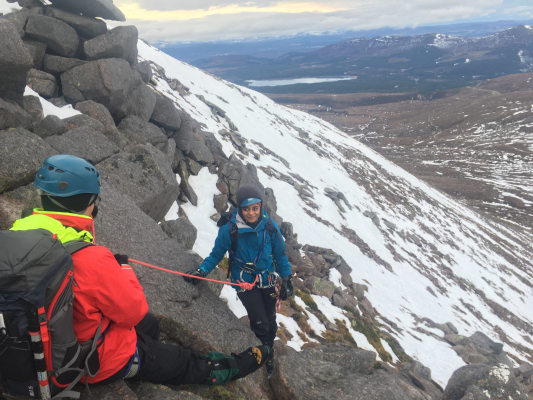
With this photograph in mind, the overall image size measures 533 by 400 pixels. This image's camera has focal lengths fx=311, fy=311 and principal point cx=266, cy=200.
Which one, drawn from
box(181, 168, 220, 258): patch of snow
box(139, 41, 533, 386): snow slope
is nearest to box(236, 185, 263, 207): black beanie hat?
box(139, 41, 533, 386): snow slope

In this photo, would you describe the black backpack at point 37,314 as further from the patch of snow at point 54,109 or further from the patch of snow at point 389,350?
the patch of snow at point 389,350

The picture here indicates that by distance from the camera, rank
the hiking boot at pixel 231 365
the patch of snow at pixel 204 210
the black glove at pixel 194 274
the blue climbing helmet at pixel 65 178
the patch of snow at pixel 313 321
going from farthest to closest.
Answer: the patch of snow at pixel 204 210
the patch of snow at pixel 313 321
the black glove at pixel 194 274
the hiking boot at pixel 231 365
the blue climbing helmet at pixel 65 178

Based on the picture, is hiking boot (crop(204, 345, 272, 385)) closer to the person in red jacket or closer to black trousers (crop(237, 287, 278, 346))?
the person in red jacket

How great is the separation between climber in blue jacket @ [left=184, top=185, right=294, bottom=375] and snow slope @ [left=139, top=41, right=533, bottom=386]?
3484 mm

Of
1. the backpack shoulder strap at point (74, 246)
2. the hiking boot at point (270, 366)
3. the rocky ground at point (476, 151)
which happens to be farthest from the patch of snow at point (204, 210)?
the rocky ground at point (476, 151)

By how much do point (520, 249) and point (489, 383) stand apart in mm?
60172

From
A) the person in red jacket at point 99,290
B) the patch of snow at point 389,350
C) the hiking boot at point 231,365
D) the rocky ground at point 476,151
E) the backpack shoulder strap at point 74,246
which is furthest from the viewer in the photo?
the rocky ground at point 476,151

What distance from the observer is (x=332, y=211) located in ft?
108

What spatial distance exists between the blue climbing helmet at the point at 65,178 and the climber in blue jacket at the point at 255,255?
3.18 meters

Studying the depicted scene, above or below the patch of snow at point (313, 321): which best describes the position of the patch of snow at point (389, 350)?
below

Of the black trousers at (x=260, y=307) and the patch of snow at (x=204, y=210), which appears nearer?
the black trousers at (x=260, y=307)

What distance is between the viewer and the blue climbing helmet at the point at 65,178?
3.89 metres

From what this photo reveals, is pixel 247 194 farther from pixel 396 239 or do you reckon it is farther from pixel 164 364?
pixel 396 239

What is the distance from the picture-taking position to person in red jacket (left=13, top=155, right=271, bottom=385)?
344 centimetres
